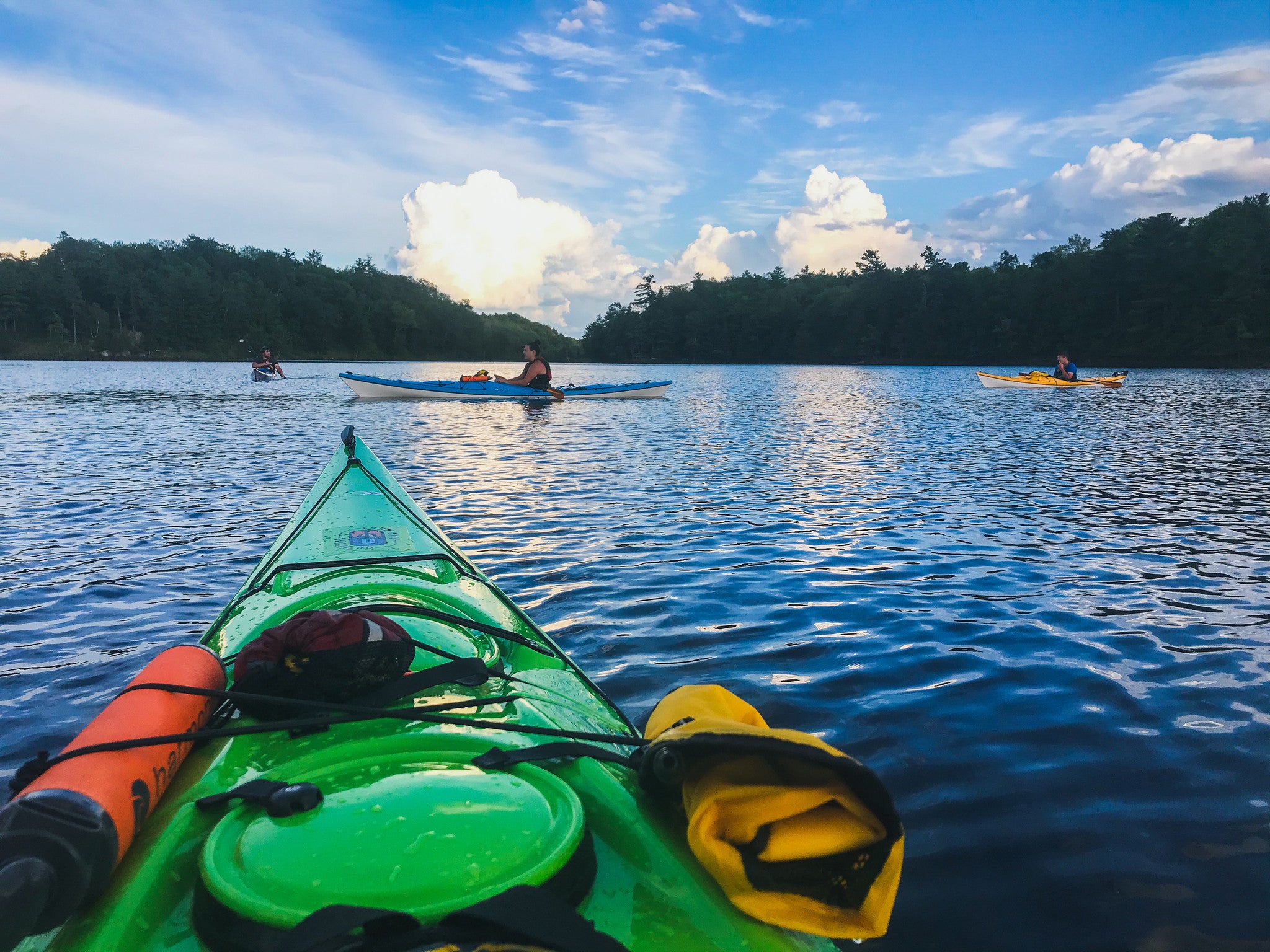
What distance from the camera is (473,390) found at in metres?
22.9

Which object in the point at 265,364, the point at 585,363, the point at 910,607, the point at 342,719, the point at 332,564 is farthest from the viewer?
the point at 585,363

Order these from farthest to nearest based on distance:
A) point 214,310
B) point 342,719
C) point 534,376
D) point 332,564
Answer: point 214,310, point 534,376, point 332,564, point 342,719

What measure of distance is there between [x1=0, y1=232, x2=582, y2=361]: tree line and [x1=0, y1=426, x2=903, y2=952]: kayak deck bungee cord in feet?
355

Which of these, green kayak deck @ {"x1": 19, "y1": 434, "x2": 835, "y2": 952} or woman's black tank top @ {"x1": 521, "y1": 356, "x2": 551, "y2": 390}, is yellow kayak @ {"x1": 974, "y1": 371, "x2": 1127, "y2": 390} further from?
green kayak deck @ {"x1": 19, "y1": 434, "x2": 835, "y2": 952}

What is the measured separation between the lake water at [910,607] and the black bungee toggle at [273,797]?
1.85m

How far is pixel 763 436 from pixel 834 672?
1235 cm

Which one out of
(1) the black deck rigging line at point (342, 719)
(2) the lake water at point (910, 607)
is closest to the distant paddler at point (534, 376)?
(2) the lake water at point (910, 607)

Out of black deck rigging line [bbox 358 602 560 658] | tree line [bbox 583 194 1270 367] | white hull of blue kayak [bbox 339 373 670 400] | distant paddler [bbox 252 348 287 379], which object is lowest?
black deck rigging line [bbox 358 602 560 658]

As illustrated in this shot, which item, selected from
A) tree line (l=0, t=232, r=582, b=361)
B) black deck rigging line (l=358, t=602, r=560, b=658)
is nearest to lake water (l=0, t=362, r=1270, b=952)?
black deck rigging line (l=358, t=602, r=560, b=658)

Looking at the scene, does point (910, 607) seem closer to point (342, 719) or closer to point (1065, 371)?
point (342, 719)

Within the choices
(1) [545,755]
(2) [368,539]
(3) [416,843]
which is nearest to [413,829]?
(3) [416,843]

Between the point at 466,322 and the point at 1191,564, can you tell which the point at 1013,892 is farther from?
the point at 466,322

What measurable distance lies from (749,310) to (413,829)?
110 m

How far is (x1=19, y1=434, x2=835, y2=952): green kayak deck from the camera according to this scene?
139 centimetres
